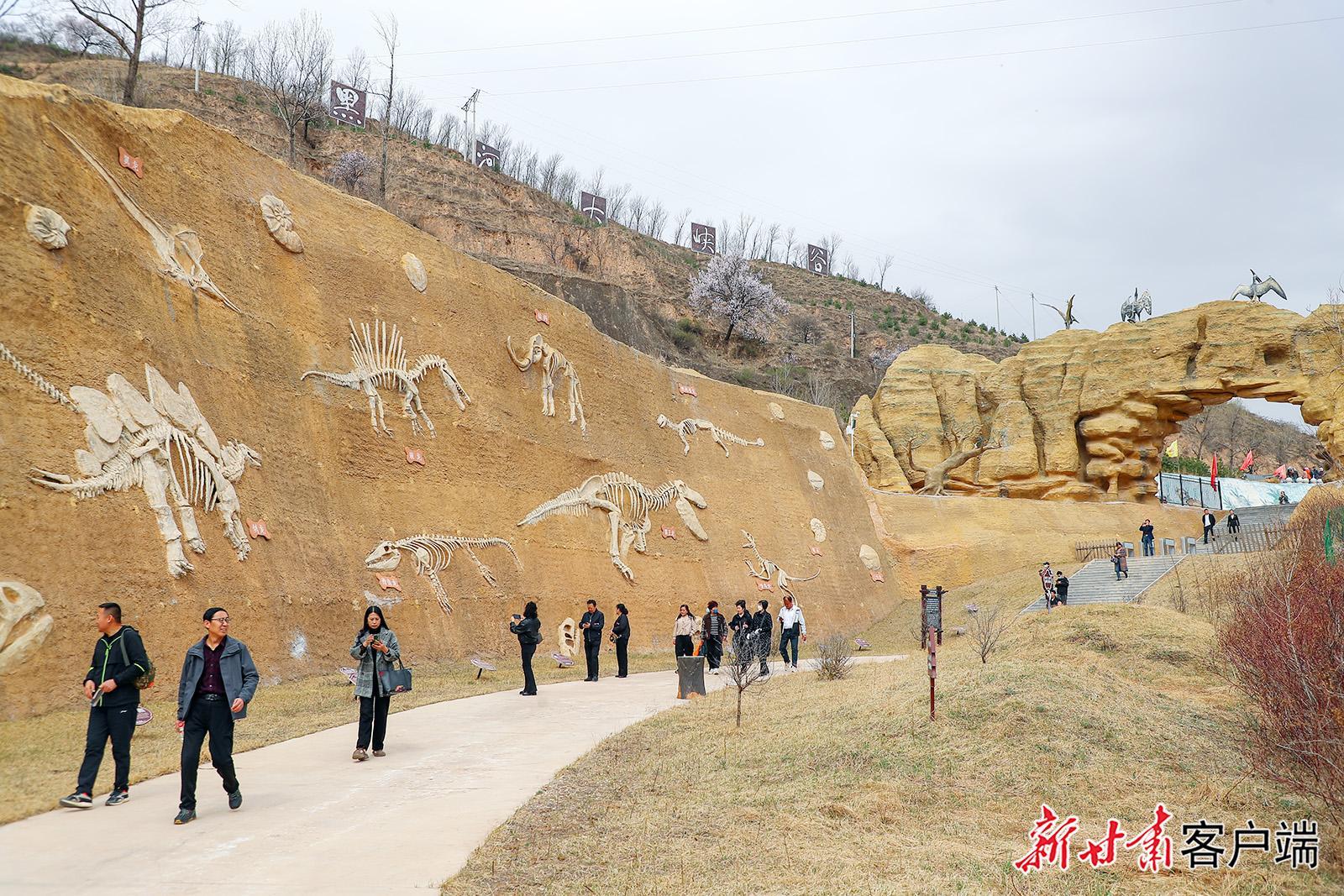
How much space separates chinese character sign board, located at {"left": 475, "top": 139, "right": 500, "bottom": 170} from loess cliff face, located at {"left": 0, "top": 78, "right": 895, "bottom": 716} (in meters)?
47.1

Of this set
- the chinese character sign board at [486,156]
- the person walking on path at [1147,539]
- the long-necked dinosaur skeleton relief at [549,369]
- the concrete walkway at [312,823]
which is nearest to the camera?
the concrete walkway at [312,823]

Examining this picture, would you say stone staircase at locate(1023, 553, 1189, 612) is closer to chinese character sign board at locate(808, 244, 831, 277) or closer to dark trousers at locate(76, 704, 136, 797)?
dark trousers at locate(76, 704, 136, 797)

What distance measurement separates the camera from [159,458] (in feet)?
40.1

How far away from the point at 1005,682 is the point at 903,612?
72.3 ft

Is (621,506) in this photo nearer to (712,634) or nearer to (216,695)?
(712,634)

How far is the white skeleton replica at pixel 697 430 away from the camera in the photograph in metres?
26.5

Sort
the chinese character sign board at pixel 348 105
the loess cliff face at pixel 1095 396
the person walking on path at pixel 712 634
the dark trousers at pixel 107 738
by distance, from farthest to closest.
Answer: the chinese character sign board at pixel 348 105 < the loess cliff face at pixel 1095 396 < the person walking on path at pixel 712 634 < the dark trousers at pixel 107 738

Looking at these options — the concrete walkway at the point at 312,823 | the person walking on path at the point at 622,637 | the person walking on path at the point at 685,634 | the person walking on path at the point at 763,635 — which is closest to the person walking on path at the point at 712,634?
the person walking on path at the point at 685,634

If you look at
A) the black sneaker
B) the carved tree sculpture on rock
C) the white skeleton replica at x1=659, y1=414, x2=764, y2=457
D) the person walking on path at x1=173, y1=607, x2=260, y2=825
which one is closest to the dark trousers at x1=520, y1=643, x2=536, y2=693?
the person walking on path at x1=173, y1=607, x2=260, y2=825

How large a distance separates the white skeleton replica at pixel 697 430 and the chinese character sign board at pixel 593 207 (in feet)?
146

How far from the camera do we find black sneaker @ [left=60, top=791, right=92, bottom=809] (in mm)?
7023

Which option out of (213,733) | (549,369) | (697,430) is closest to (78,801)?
(213,733)

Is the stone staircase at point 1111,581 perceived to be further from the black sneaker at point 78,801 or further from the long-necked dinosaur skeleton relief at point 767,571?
the black sneaker at point 78,801

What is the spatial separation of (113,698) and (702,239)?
8247cm
